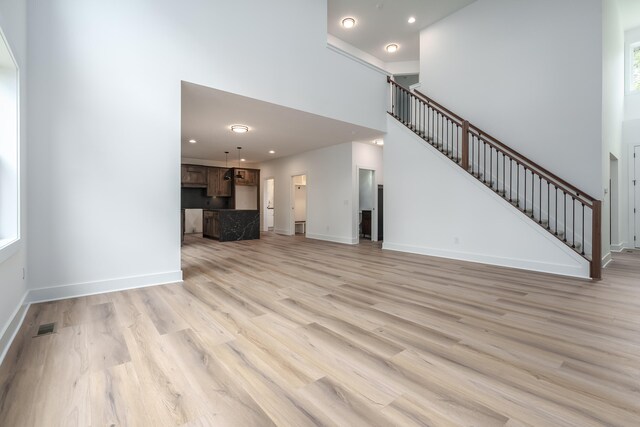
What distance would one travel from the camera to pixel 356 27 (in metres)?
7.22

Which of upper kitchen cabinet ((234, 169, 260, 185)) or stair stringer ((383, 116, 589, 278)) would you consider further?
upper kitchen cabinet ((234, 169, 260, 185))

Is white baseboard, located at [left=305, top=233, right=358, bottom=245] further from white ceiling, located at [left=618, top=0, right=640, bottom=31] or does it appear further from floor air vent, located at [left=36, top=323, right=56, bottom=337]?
white ceiling, located at [left=618, top=0, right=640, bottom=31]

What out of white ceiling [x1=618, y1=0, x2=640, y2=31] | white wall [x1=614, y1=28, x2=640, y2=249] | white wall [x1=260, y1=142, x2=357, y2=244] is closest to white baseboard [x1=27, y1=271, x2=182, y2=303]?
white wall [x1=260, y1=142, x2=357, y2=244]

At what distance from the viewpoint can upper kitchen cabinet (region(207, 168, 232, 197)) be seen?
34.1ft

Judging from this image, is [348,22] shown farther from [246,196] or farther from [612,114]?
[246,196]

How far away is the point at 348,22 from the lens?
6.99 m

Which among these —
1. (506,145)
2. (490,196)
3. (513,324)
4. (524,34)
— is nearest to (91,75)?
(513,324)

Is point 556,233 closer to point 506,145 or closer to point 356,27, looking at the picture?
point 506,145

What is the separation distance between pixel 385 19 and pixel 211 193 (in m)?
7.69

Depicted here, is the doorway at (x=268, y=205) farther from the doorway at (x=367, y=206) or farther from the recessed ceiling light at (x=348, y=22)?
the recessed ceiling light at (x=348, y=22)

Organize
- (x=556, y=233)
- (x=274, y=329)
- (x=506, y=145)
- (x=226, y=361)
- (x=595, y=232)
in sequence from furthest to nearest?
(x=506, y=145), (x=556, y=233), (x=595, y=232), (x=274, y=329), (x=226, y=361)

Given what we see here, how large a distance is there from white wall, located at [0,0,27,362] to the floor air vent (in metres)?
0.15

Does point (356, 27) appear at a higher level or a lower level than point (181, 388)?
higher

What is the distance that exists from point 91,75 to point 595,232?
6.77 m
